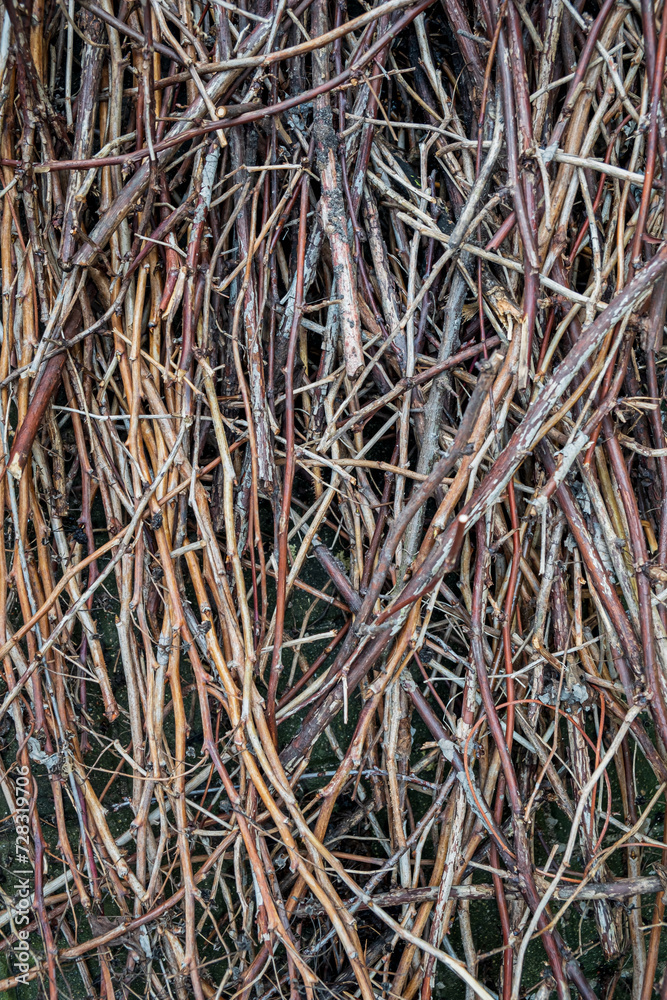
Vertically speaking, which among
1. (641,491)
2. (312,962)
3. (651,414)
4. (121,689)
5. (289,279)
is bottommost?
(312,962)

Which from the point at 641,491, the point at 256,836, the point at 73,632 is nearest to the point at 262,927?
the point at 256,836

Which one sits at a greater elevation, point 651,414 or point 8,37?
point 8,37

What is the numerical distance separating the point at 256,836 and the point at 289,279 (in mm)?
811

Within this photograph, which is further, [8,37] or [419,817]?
[419,817]

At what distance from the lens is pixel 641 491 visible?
917mm

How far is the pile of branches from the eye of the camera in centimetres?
80

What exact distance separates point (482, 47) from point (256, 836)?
3.75 feet

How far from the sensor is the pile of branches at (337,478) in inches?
31.6

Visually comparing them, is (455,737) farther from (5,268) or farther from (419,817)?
(5,268)

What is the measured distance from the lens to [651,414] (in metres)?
0.86

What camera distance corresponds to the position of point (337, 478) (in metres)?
0.89

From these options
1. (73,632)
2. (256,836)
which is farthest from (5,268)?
(256,836)

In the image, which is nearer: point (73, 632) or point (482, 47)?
point (482, 47)

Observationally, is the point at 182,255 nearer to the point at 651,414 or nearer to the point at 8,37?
the point at 8,37
